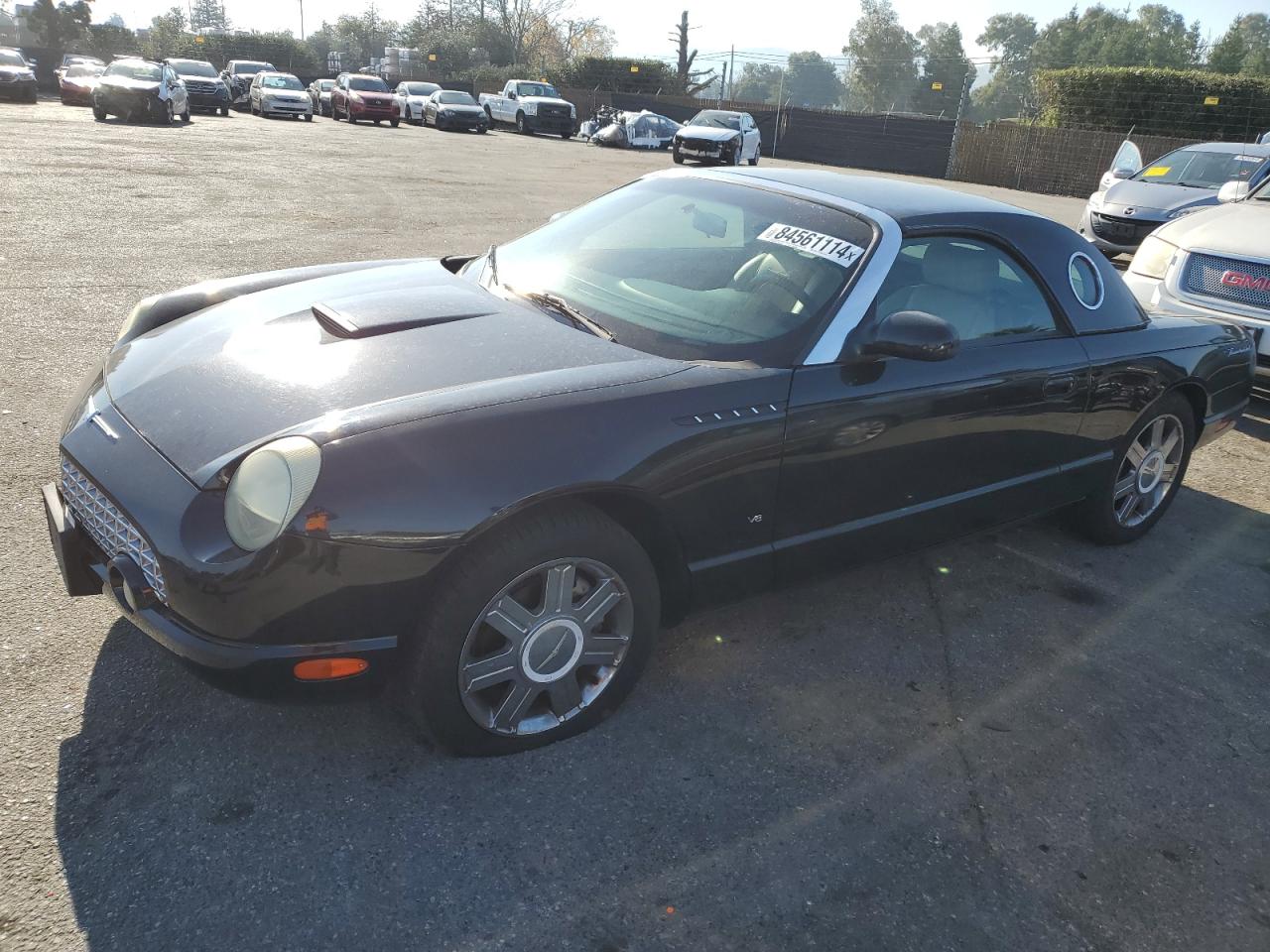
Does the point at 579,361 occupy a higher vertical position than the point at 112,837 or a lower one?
higher

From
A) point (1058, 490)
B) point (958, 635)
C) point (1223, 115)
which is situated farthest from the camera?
point (1223, 115)

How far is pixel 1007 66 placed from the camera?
12875cm

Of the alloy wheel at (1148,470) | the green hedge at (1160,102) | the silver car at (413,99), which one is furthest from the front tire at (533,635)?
the silver car at (413,99)

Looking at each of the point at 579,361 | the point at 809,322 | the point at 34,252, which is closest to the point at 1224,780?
the point at 809,322

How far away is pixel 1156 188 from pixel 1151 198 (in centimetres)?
33

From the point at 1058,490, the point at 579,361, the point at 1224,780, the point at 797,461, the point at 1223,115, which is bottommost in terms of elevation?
the point at 1224,780

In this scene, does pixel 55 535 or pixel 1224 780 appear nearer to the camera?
pixel 55 535

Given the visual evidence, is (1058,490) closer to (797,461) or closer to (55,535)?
(797,461)

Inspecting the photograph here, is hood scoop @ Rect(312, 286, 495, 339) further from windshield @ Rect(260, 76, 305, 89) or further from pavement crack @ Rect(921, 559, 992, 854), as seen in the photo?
windshield @ Rect(260, 76, 305, 89)

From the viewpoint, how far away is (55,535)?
250cm

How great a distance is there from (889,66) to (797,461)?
11535 centimetres

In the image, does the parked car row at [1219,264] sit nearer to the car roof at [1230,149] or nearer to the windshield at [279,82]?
the car roof at [1230,149]

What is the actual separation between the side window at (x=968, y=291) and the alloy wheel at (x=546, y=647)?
127cm

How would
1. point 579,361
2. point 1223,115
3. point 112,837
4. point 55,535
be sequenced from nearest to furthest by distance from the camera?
1. point 112,837
2. point 55,535
3. point 579,361
4. point 1223,115
